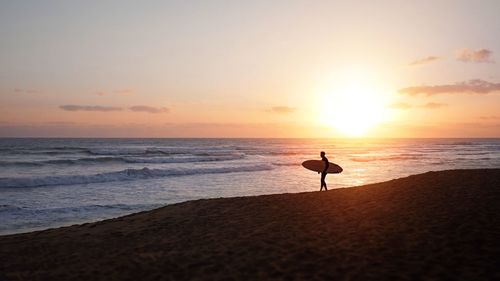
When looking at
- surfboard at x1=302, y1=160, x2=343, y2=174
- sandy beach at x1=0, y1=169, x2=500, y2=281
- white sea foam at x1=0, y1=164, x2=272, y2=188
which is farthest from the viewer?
white sea foam at x1=0, y1=164, x2=272, y2=188

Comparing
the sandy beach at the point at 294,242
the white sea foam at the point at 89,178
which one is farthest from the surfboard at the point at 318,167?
the white sea foam at the point at 89,178

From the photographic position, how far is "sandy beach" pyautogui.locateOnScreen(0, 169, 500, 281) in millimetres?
7398

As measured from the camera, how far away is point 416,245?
26.9ft

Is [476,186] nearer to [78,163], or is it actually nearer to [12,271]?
[12,271]

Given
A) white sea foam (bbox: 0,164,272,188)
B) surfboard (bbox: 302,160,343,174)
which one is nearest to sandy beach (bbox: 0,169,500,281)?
surfboard (bbox: 302,160,343,174)


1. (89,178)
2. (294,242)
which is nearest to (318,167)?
(294,242)

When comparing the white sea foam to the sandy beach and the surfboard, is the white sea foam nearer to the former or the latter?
the surfboard

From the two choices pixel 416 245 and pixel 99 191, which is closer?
pixel 416 245

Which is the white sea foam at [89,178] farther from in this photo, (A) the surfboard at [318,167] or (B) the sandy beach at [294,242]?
(B) the sandy beach at [294,242]

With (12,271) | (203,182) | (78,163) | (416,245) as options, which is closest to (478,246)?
(416,245)

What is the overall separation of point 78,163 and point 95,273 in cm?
4489

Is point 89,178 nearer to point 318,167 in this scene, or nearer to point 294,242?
point 318,167

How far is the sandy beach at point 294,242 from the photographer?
7.40 m

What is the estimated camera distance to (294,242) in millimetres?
9148
